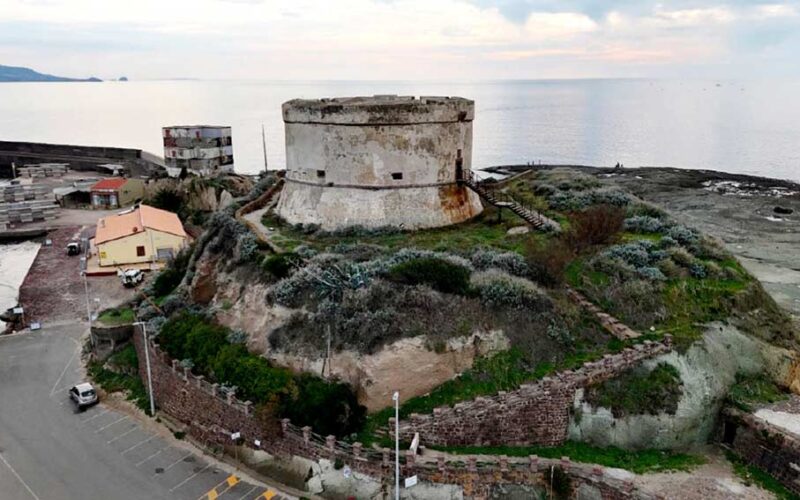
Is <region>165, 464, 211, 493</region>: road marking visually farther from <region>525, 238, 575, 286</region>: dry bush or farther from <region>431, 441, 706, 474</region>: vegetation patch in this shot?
<region>525, 238, 575, 286</region>: dry bush

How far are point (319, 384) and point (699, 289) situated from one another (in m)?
14.4

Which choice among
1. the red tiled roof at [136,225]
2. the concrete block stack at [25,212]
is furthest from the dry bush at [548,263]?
the concrete block stack at [25,212]

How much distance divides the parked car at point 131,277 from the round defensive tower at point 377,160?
1381 centimetres

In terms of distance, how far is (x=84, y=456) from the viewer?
20.4 metres

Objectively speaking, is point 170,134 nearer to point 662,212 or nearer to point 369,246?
point 369,246

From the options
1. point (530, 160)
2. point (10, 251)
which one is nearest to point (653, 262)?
point (10, 251)

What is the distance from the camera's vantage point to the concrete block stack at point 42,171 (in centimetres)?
7675

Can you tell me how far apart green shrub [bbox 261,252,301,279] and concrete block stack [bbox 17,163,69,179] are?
6614 centimetres

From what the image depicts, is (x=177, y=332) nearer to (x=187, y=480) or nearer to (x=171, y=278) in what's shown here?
(x=187, y=480)

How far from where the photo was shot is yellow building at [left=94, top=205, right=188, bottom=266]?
40.0 m

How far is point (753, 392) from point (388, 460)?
39.3 ft

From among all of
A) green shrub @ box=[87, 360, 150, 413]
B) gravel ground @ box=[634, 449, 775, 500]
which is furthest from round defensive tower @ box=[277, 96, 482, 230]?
gravel ground @ box=[634, 449, 775, 500]

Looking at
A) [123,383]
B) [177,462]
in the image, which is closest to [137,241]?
[123,383]

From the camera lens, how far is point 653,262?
79.6ft
